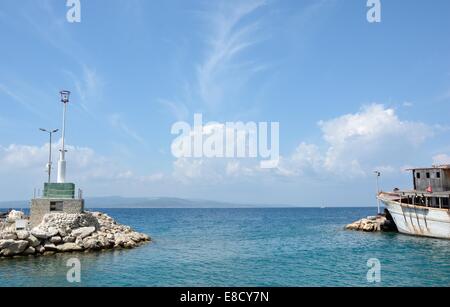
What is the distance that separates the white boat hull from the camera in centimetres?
4406

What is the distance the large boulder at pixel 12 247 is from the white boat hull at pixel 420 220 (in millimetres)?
44323

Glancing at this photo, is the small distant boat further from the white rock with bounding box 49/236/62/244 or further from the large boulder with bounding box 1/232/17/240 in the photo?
the large boulder with bounding box 1/232/17/240

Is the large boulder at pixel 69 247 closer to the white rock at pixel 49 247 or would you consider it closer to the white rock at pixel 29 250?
the white rock at pixel 49 247

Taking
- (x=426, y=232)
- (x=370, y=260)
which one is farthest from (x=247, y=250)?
(x=426, y=232)

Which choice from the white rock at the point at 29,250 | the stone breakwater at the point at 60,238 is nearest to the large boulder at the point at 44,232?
the stone breakwater at the point at 60,238

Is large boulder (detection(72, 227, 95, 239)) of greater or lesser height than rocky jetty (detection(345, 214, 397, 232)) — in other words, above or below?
above

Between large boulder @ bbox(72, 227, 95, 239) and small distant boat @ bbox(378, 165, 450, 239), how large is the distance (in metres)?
39.3

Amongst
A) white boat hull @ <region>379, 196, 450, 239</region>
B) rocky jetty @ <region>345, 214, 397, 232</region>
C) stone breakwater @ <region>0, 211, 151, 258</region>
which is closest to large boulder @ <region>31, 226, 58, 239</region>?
stone breakwater @ <region>0, 211, 151, 258</region>

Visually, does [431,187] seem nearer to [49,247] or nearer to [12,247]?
[49,247]

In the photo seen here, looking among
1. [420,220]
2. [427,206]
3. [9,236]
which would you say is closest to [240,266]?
[9,236]

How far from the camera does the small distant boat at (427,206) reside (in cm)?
4447
